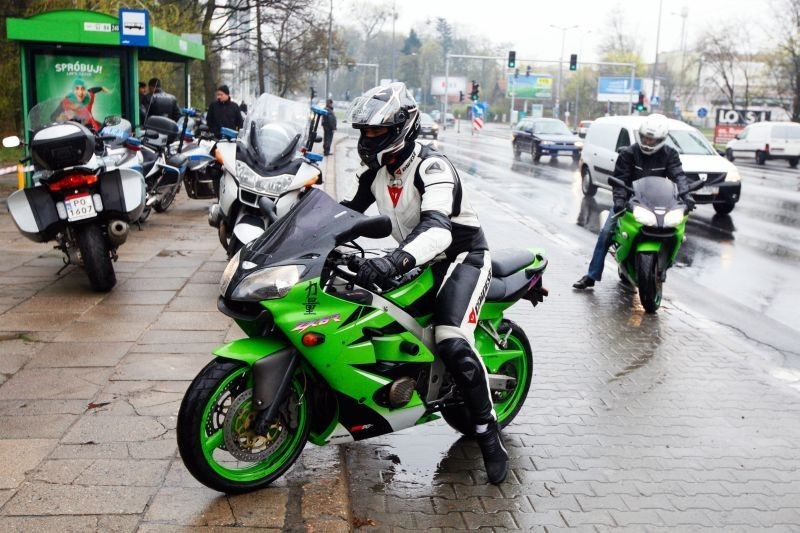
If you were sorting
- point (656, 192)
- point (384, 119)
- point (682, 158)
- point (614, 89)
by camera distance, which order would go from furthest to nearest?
point (614, 89) < point (682, 158) < point (656, 192) < point (384, 119)

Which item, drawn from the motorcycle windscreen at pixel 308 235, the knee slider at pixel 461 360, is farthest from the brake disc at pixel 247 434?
the knee slider at pixel 461 360

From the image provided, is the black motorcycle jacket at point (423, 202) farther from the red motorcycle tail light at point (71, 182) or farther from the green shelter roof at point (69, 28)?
the green shelter roof at point (69, 28)

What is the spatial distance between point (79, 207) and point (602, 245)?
501 cm

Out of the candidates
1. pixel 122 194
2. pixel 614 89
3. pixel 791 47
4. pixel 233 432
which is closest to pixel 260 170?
pixel 122 194

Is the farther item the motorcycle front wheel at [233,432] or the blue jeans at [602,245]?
the blue jeans at [602,245]

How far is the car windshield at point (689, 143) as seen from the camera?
18.4 meters

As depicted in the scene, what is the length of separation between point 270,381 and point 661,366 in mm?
3775

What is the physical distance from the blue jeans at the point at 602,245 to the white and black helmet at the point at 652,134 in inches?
29.1

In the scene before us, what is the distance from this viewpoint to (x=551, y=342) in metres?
7.42

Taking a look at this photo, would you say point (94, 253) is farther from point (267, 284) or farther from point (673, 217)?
point (673, 217)

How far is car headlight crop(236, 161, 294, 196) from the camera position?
798cm

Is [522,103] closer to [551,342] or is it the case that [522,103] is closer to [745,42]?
[745,42]

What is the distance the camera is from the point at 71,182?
7875 millimetres

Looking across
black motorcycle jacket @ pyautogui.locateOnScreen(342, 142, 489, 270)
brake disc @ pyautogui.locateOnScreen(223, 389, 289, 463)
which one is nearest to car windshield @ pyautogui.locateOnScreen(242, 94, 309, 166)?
black motorcycle jacket @ pyautogui.locateOnScreen(342, 142, 489, 270)
